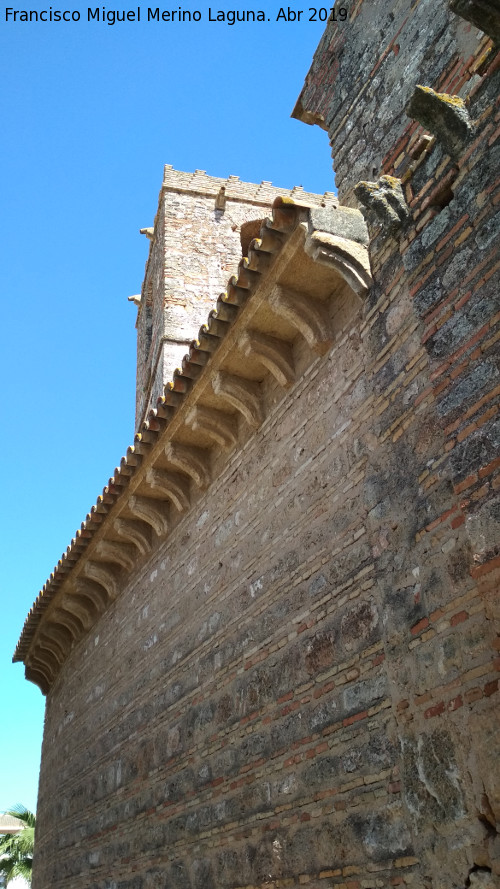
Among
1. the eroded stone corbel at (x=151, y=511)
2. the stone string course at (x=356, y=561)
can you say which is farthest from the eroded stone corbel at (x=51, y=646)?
the eroded stone corbel at (x=151, y=511)

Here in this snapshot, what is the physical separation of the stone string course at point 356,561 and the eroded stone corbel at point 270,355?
4cm

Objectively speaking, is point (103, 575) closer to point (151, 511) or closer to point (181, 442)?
point (151, 511)

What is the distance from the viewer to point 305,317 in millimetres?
5254

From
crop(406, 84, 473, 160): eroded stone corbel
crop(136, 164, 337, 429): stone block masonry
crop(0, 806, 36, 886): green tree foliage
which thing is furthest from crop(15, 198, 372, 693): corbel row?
crop(0, 806, 36, 886): green tree foliage

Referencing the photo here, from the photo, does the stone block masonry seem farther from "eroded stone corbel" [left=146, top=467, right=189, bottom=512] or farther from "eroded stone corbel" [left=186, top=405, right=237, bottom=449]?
"eroded stone corbel" [left=186, top=405, right=237, bottom=449]

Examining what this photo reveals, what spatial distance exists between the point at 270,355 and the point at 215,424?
3.36 ft

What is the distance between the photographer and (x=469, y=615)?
3307mm

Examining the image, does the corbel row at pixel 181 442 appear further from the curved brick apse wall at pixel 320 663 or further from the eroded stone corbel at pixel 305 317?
the curved brick apse wall at pixel 320 663

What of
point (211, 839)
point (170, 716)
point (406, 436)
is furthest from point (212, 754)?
point (406, 436)

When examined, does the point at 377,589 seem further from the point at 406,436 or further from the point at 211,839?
the point at 211,839

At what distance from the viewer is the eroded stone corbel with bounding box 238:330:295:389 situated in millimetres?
5613

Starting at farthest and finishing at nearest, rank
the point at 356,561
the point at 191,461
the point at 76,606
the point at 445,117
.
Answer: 1. the point at 76,606
2. the point at 191,461
3. the point at 356,561
4. the point at 445,117

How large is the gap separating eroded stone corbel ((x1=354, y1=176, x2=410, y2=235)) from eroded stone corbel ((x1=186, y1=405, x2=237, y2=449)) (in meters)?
2.46

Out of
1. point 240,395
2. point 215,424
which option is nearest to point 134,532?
point 215,424
